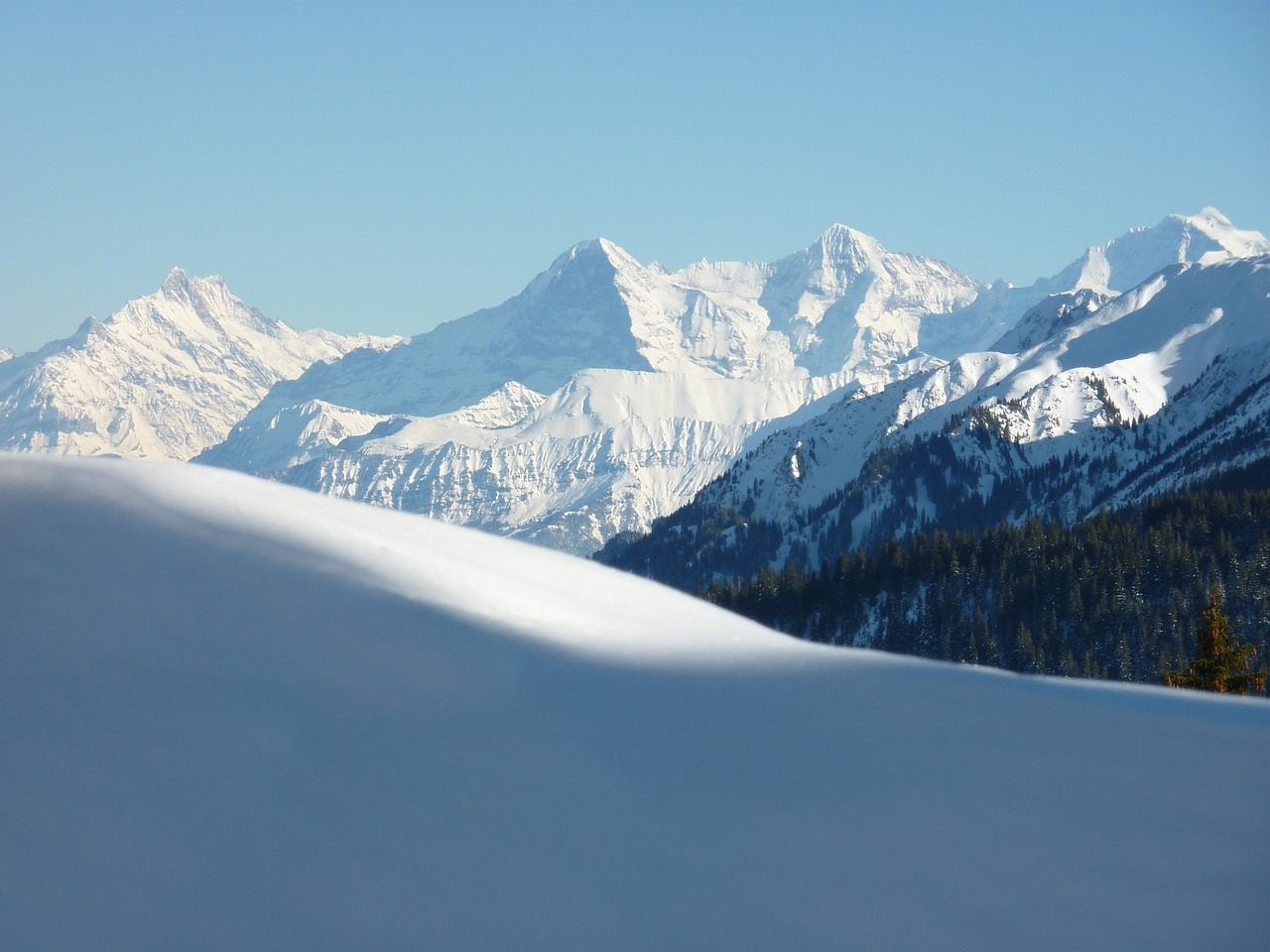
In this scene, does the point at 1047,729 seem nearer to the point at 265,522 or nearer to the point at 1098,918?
the point at 1098,918

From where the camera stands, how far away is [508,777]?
23.8ft

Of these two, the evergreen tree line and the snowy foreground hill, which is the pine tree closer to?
the snowy foreground hill

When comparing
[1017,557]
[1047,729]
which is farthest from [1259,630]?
[1047,729]

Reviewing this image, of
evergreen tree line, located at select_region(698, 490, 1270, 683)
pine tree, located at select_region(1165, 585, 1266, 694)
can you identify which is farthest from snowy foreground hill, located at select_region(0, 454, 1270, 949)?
evergreen tree line, located at select_region(698, 490, 1270, 683)

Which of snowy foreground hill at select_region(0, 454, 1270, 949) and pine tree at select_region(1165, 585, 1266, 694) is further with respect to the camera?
pine tree at select_region(1165, 585, 1266, 694)

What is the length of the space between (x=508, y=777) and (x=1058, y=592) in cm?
13243

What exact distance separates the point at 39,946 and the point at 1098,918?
5.06 m

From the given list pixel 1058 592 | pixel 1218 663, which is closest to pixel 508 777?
pixel 1218 663

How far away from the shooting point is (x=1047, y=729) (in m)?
7.71

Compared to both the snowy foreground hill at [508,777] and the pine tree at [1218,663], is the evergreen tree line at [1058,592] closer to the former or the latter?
the pine tree at [1218,663]

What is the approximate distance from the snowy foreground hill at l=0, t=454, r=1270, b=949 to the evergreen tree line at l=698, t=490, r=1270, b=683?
109129mm

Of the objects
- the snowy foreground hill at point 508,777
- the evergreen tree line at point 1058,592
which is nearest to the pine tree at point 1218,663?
the snowy foreground hill at point 508,777

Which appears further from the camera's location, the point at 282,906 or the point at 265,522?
the point at 265,522

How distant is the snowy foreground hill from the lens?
644 centimetres
